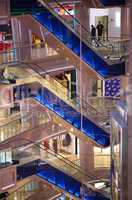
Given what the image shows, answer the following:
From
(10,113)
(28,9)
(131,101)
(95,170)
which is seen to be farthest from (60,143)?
(131,101)

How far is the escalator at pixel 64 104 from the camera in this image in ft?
31.5

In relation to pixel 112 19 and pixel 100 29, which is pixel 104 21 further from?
pixel 100 29

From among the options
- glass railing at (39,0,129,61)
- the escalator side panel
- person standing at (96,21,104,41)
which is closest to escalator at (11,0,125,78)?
glass railing at (39,0,129,61)

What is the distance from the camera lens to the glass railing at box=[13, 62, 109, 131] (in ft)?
31.3

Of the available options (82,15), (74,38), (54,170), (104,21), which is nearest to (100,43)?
(82,15)

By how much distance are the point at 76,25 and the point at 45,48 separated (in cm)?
65

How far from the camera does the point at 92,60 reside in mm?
10016

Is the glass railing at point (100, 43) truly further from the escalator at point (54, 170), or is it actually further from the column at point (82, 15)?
the escalator at point (54, 170)

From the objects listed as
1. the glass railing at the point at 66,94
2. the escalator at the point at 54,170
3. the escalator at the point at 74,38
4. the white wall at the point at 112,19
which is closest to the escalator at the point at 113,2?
the escalator at the point at 74,38

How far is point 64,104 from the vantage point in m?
9.98

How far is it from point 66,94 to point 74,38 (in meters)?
1.19

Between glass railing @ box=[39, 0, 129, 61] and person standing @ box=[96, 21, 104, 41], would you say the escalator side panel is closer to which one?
glass railing @ box=[39, 0, 129, 61]

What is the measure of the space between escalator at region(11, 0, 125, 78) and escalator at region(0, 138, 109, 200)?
5.29ft

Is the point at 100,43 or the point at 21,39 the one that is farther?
the point at 100,43
